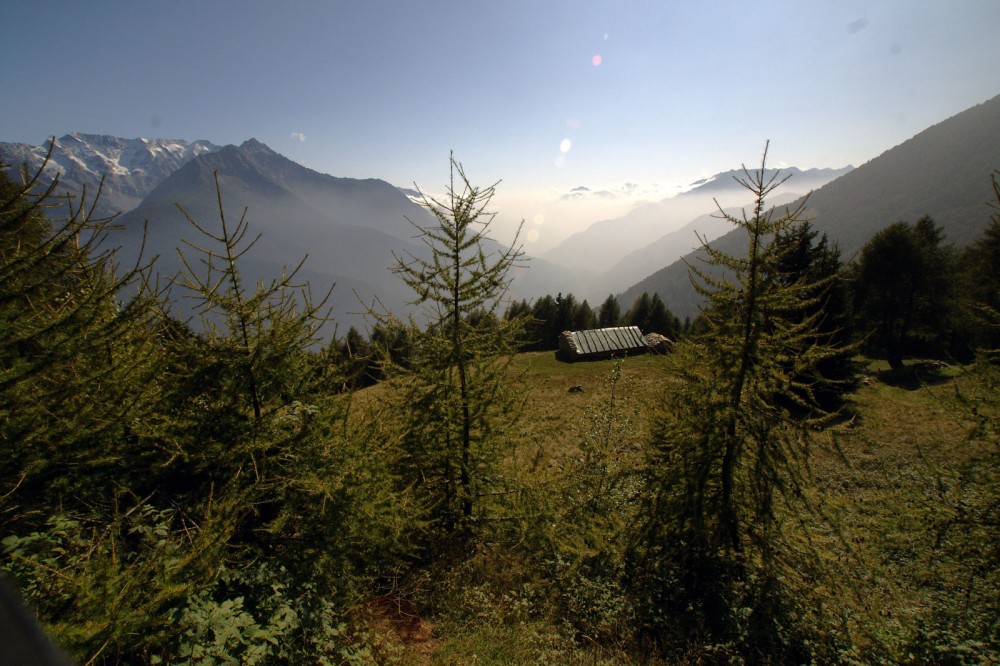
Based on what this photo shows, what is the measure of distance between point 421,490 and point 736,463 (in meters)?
6.52

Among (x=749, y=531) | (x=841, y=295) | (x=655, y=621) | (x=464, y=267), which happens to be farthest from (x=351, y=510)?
(x=841, y=295)

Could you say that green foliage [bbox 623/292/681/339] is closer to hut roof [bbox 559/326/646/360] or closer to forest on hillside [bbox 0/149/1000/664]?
hut roof [bbox 559/326/646/360]

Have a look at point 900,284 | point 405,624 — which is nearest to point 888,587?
point 405,624

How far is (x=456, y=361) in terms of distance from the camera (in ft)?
29.1

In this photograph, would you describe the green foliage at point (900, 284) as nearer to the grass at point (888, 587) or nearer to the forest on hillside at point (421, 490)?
the grass at point (888, 587)

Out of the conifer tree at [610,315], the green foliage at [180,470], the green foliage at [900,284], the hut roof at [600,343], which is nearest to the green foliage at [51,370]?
Answer: the green foliage at [180,470]

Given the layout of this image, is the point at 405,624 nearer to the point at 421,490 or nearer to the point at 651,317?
the point at 421,490

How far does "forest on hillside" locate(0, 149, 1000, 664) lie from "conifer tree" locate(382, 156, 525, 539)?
0.07 meters

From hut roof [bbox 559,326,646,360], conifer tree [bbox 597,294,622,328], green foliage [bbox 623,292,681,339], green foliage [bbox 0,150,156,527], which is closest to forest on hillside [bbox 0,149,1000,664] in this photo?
green foliage [bbox 0,150,156,527]

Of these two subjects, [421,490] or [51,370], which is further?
[421,490]

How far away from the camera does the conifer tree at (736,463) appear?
7504 mm

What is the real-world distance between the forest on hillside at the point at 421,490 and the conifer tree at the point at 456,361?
0.07 meters

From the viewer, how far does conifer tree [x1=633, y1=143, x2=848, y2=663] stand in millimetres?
7504

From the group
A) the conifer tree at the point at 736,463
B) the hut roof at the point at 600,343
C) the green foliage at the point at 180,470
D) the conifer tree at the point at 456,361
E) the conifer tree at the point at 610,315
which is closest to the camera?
the green foliage at the point at 180,470
